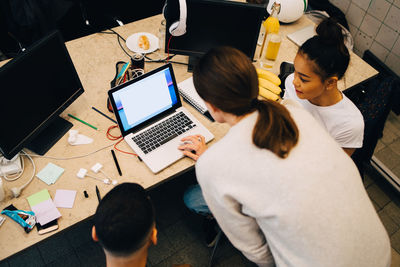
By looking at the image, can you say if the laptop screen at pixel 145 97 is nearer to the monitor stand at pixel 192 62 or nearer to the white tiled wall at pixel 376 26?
the monitor stand at pixel 192 62

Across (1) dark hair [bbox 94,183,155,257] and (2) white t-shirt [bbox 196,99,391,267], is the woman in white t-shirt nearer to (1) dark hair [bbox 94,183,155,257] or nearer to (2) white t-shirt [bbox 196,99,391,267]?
(2) white t-shirt [bbox 196,99,391,267]

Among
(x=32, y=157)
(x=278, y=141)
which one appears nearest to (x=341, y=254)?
(x=278, y=141)

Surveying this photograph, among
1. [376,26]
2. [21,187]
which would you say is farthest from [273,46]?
[21,187]

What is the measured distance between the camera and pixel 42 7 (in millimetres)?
2387

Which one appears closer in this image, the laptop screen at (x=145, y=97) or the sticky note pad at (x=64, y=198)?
the sticky note pad at (x=64, y=198)

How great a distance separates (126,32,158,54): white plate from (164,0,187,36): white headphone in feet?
0.94

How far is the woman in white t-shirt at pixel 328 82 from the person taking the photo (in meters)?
1.45

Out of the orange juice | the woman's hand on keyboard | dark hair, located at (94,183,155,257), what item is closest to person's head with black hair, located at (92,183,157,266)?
dark hair, located at (94,183,155,257)

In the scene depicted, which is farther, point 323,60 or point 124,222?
point 323,60

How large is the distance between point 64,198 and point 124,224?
1.66 ft

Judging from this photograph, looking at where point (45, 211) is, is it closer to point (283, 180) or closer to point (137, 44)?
point (283, 180)

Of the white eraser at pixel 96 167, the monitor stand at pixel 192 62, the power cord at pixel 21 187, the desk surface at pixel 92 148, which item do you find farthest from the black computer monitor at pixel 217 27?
the power cord at pixel 21 187

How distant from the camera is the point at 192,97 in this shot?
1.73 m

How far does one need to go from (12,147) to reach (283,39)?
1.77 meters
